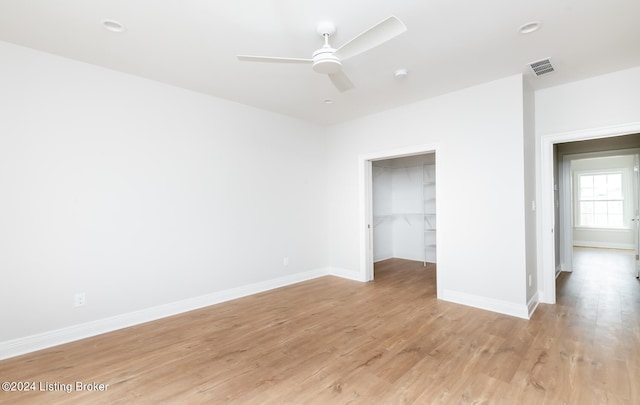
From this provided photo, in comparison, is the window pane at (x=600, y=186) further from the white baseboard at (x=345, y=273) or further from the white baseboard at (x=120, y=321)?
the white baseboard at (x=120, y=321)

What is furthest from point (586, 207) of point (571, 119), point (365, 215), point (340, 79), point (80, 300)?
point (80, 300)

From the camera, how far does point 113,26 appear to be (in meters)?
2.37

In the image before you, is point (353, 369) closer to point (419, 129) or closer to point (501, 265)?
point (501, 265)

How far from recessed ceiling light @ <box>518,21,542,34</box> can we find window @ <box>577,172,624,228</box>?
27.1ft

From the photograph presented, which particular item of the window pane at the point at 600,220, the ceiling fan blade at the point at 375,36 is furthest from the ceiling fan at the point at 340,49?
the window pane at the point at 600,220

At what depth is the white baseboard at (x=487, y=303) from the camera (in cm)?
328

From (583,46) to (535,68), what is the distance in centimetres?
44

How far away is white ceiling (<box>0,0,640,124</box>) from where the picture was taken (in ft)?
7.02

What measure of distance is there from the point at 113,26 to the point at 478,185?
13.1 ft

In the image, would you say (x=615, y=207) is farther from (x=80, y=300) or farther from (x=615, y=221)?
(x=80, y=300)

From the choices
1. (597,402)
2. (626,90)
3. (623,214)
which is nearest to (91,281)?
(597,402)

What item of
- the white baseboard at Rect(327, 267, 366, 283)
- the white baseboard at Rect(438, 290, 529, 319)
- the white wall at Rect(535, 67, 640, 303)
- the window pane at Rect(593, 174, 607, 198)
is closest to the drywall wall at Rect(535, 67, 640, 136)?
the white wall at Rect(535, 67, 640, 303)

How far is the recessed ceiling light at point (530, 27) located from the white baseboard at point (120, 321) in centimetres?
415

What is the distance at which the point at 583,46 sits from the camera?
8.87 ft
